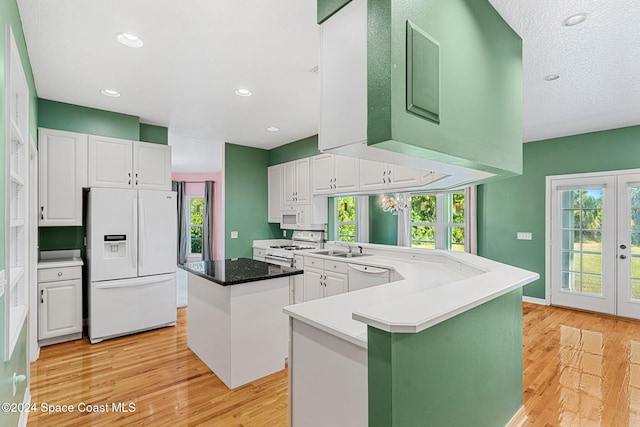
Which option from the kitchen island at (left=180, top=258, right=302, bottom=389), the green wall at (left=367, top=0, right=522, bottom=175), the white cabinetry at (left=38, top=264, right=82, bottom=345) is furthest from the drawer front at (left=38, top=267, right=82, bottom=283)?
the green wall at (left=367, top=0, right=522, bottom=175)


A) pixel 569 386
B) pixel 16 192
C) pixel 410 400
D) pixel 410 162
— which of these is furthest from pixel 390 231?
pixel 16 192

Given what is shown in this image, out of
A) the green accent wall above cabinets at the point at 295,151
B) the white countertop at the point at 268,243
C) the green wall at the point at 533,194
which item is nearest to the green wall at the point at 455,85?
the green accent wall above cabinets at the point at 295,151

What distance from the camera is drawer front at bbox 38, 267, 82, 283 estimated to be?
324 centimetres

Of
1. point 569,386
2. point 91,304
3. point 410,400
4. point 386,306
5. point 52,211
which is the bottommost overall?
point 569,386

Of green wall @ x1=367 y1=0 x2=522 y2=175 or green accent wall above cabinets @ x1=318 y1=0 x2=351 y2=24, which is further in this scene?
green accent wall above cabinets @ x1=318 y1=0 x2=351 y2=24

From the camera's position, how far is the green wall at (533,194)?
4316 millimetres

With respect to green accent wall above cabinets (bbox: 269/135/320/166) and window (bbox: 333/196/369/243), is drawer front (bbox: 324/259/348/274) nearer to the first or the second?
window (bbox: 333/196/369/243)

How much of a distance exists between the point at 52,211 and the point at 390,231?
14.3 feet

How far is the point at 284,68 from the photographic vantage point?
2.74 meters

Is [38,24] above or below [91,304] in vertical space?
above

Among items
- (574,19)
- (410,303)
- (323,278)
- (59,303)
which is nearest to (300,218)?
(323,278)

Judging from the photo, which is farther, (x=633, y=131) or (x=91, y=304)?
(x=633, y=131)

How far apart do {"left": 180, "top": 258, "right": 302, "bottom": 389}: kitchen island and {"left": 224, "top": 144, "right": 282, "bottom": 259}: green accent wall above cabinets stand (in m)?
2.40

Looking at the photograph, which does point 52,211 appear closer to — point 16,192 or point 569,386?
point 16,192
